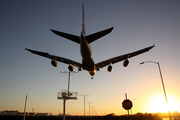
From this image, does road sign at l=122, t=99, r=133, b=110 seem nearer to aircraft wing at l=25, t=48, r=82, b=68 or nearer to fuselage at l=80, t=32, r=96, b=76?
fuselage at l=80, t=32, r=96, b=76

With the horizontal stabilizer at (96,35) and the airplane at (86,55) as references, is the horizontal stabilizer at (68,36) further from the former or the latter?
the horizontal stabilizer at (96,35)

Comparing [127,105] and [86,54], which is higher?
[86,54]

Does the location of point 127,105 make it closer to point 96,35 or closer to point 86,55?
point 96,35

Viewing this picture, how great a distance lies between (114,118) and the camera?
43.8 metres

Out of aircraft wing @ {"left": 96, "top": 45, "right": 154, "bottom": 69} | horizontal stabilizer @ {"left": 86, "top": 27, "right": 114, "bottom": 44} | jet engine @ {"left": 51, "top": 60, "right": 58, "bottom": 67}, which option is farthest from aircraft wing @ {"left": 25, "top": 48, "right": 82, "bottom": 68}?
horizontal stabilizer @ {"left": 86, "top": 27, "right": 114, "bottom": 44}

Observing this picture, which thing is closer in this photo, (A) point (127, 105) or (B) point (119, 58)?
(A) point (127, 105)

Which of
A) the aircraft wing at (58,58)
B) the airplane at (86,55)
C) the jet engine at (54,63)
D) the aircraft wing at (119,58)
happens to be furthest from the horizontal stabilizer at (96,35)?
the jet engine at (54,63)

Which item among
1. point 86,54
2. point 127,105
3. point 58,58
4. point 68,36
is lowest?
point 127,105

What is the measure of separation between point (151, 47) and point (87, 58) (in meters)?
10.4

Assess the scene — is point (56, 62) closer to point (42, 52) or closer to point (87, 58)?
point (42, 52)

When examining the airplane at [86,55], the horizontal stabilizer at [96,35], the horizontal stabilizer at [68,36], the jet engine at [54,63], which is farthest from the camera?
the jet engine at [54,63]

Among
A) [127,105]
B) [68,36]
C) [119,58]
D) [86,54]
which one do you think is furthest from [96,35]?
[127,105]

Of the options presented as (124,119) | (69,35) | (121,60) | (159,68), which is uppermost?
(69,35)

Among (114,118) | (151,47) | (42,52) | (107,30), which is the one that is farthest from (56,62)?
(114,118)
